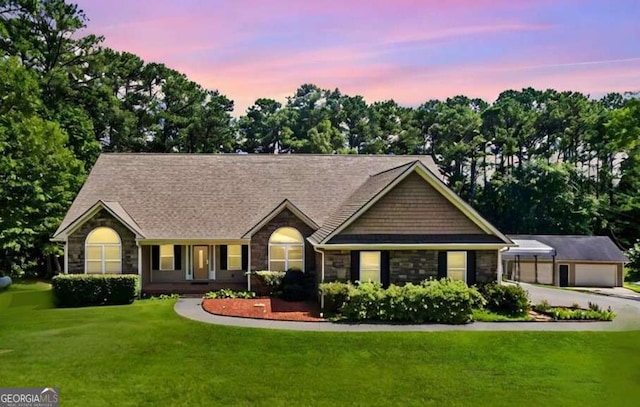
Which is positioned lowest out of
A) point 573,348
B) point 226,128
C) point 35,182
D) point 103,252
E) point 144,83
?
point 573,348

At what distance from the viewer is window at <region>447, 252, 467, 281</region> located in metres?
22.9

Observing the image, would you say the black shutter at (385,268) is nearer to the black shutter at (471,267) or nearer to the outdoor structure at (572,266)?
the black shutter at (471,267)

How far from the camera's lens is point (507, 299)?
69.3 feet

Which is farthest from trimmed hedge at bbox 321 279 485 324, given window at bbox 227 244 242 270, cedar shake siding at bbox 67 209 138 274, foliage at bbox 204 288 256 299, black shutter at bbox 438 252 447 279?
cedar shake siding at bbox 67 209 138 274

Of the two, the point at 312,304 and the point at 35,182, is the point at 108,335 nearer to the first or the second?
the point at 312,304

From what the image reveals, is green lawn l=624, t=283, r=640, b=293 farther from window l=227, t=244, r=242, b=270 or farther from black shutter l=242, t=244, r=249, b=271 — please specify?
window l=227, t=244, r=242, b=270

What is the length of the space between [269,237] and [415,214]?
733 centimetres

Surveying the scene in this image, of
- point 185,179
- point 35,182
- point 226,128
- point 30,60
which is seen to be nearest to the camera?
point 185,179

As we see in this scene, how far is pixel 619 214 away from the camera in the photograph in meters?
58.2

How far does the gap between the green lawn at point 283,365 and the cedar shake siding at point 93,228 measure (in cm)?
606

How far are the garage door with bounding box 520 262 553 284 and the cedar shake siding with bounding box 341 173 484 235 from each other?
23.0 m

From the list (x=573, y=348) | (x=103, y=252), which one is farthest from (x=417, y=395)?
(x=103, y=252)

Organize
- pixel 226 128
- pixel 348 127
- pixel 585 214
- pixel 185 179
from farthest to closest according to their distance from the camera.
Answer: pixel 348 127 → pixel 226 128 → pixel 585 214 → pixel 185 179

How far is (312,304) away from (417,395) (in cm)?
1093
